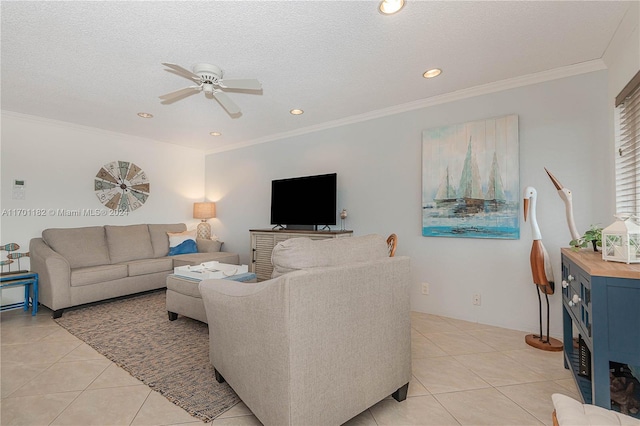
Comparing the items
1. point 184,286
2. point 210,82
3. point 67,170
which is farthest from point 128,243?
point 210,82

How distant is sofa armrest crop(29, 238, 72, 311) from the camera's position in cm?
314

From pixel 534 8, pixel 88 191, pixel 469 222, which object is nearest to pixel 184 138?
pixel 88 191

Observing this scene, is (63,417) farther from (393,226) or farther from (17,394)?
(393,226)

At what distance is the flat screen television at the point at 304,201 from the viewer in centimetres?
382

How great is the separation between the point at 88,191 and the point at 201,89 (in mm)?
2956

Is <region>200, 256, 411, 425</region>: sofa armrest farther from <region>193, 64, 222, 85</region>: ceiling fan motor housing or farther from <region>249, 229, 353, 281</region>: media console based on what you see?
<region>249, 229, 353, 281</region>: media console

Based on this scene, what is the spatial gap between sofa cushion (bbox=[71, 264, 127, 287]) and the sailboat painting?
3.64 meters

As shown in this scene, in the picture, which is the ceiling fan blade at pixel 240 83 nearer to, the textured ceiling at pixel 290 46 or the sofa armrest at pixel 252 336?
the textured ceiling at pixel 290 46

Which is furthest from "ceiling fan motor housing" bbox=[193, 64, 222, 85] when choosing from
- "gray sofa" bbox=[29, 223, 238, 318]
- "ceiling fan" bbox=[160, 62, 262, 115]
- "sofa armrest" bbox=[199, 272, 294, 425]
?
"gray sofa" bbox=[29, 223, 238, 318]

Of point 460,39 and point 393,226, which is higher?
point 460,39

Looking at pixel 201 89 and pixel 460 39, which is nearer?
pixel 460 39

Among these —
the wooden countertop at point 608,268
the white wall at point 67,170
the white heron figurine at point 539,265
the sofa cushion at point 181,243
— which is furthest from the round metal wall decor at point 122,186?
the wooden countertop at point 608,268

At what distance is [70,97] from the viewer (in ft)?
10.4

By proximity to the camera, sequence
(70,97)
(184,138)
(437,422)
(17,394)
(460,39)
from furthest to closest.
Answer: (184,138) < (70,97) < (460,39) < (17,394) < (437,422)
